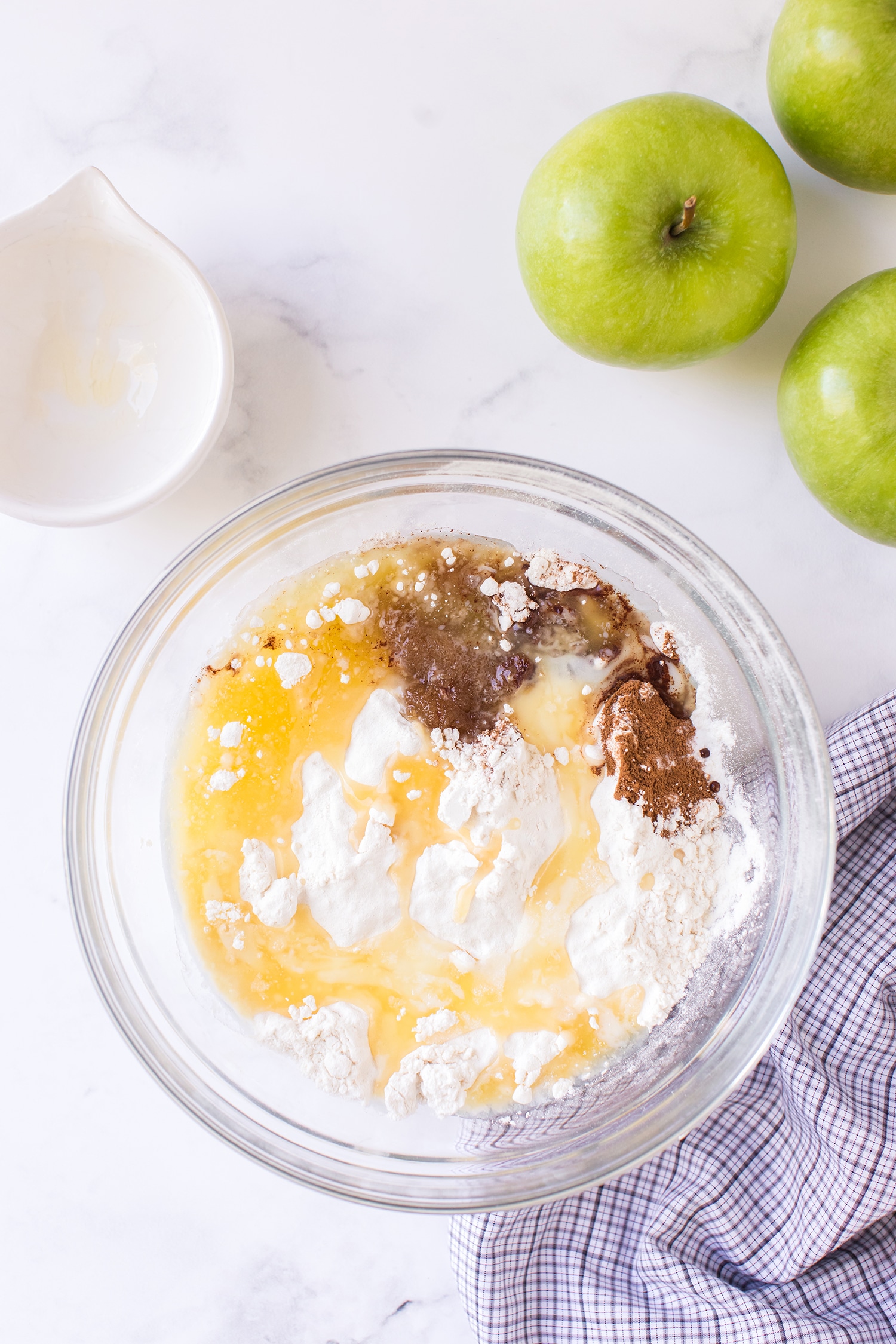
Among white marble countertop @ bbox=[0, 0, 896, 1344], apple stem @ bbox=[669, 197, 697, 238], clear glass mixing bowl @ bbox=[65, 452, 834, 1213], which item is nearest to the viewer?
apple stem @ bbox=[669, 197, 697, 238]

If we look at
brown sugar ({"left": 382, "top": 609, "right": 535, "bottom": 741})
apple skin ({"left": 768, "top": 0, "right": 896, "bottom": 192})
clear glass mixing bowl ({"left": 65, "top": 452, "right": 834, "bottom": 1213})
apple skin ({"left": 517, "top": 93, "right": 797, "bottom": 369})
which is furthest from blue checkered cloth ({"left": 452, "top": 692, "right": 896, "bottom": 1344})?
apple skin ({"left": 768, "top": 0, "right": 896, "bottom": 192})

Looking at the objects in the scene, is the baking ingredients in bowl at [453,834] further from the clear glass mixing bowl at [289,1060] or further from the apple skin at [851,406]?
the apple skin at [851,406]

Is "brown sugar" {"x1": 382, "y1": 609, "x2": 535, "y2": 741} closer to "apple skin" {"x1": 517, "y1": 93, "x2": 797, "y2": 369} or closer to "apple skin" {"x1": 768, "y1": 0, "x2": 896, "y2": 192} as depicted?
"apple skin" {"x1": 517, "y1": 93, "x2": 797, "y2": 369}

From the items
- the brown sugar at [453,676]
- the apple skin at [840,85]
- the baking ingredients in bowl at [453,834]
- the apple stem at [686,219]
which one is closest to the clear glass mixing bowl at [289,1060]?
the baking ingredients in bowl at [453,834]

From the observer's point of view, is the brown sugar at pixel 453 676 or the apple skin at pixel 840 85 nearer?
the apple skin at pixel 840 85

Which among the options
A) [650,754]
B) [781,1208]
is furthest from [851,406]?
[781,1208]

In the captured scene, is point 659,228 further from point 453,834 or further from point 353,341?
point 453,834
